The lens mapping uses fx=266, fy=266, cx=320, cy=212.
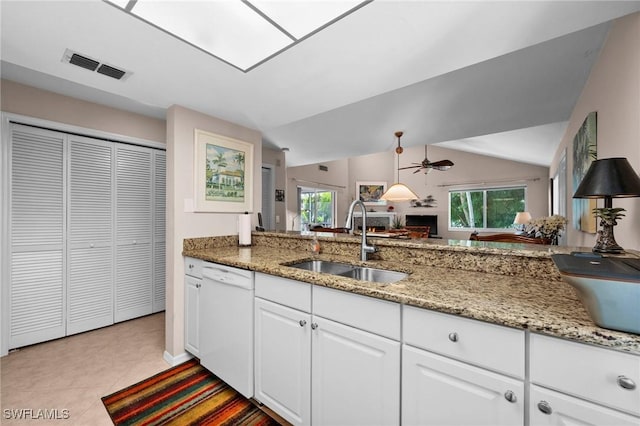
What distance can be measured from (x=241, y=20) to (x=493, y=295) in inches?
66.2

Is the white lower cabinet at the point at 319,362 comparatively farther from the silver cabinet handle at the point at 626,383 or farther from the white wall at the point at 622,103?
the white wall at the point at 622,103

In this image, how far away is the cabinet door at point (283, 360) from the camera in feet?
4.54

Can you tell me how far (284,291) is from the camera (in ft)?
4.86

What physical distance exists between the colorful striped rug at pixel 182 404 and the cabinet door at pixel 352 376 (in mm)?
569

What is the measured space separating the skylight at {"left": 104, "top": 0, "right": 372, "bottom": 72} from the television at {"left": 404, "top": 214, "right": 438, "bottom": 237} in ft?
24.1

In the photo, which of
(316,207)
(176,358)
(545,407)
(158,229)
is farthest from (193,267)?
(316,207)

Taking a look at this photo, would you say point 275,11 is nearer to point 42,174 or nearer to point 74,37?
point 74,37

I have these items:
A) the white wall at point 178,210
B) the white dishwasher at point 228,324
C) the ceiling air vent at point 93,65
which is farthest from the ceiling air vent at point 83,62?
the white dishwasher at point 228,324

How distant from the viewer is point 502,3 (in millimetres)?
1178

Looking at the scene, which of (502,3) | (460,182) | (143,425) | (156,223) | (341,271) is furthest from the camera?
(460,182)

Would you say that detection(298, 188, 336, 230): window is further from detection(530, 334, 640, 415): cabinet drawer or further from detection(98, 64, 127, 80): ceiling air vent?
detection(530, 334, 640, 415): cabinet drawer

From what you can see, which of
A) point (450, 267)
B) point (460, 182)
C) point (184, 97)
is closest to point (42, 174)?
point (184, 97)

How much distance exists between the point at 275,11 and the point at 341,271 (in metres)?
1.50

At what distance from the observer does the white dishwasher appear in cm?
166
